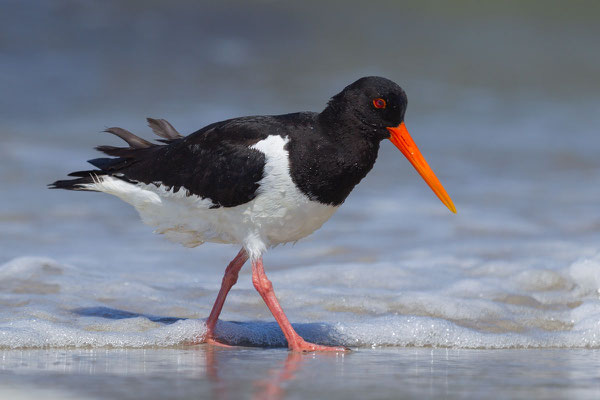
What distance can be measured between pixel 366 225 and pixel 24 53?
24.1 feet

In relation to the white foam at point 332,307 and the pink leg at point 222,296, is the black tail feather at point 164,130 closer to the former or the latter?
the pink leg at point 222,296

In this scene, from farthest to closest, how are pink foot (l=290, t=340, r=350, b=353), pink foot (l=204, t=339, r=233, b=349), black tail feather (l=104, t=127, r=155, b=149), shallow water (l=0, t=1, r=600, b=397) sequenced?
1. black tail feather (l=104, t=127, r=155, b=149)
2. shallow water (l=0, t=1, r=600, b=397)
3. pink foot (l=204, t=339, r=233, b=349)
4. pink foot (l=290, t=340, r=350, b=353)

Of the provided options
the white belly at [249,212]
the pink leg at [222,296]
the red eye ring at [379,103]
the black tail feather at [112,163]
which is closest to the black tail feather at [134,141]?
the black tail feather at [112,163]

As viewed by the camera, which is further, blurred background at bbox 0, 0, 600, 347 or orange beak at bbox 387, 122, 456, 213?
blurred background at bbox 0, 0, 600, 347

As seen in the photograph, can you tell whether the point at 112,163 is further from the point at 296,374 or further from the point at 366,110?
the point at 296,374

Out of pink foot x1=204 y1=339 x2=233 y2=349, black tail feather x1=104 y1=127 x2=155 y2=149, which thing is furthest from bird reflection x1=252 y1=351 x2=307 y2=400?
black tail feather x1=104 y1=127 x2=155 y2=149

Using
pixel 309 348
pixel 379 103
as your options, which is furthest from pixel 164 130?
pixel 309 348

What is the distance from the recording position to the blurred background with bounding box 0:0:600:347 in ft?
19.9

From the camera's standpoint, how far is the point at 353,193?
9.92m

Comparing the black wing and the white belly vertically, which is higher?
the black wing

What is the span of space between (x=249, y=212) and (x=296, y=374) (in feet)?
3.83

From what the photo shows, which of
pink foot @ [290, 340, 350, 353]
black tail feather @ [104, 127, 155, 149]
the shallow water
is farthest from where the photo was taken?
black tail feather @ [104, 127, 155, 149]

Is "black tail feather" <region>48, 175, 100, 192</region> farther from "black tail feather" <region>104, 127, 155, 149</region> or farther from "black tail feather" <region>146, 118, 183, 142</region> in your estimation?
"black tail feather" <region>146, 118, 183, 142</region>

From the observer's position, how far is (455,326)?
5.17 metres
